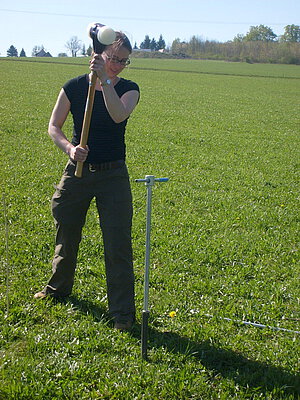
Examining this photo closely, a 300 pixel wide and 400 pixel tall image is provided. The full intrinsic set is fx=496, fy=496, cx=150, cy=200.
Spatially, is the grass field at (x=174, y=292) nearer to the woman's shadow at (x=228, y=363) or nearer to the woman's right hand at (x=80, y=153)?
the woman's shadow at (x=228, y=363)

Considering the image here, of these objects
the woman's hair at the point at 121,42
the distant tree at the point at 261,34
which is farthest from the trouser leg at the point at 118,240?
the distant tree at the point at 261,34

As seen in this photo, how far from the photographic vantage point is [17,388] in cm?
304

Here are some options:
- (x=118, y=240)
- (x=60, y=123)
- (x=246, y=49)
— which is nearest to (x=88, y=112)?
(x=60, y=123)

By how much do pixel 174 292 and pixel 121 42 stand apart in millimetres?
2273

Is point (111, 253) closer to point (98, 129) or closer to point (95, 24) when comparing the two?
point (98, 129)

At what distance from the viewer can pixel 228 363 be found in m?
3.52

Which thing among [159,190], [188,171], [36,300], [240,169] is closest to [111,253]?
[36,300]

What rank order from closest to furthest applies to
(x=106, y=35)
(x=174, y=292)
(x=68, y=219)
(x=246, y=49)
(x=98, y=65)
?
(x=106, y=35)
(x=98, y=65)
(x=68, y=219)
(x=174, y=292)
(x=246, y=49)

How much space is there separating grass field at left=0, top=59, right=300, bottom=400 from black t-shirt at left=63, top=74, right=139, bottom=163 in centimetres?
76

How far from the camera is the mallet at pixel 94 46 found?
304cm

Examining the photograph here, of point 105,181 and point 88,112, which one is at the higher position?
point 88,112

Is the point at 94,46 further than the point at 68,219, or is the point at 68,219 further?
the point at 68,219

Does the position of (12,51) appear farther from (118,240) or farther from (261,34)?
(118,240)

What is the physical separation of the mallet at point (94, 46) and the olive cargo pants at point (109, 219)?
0.97 feet
